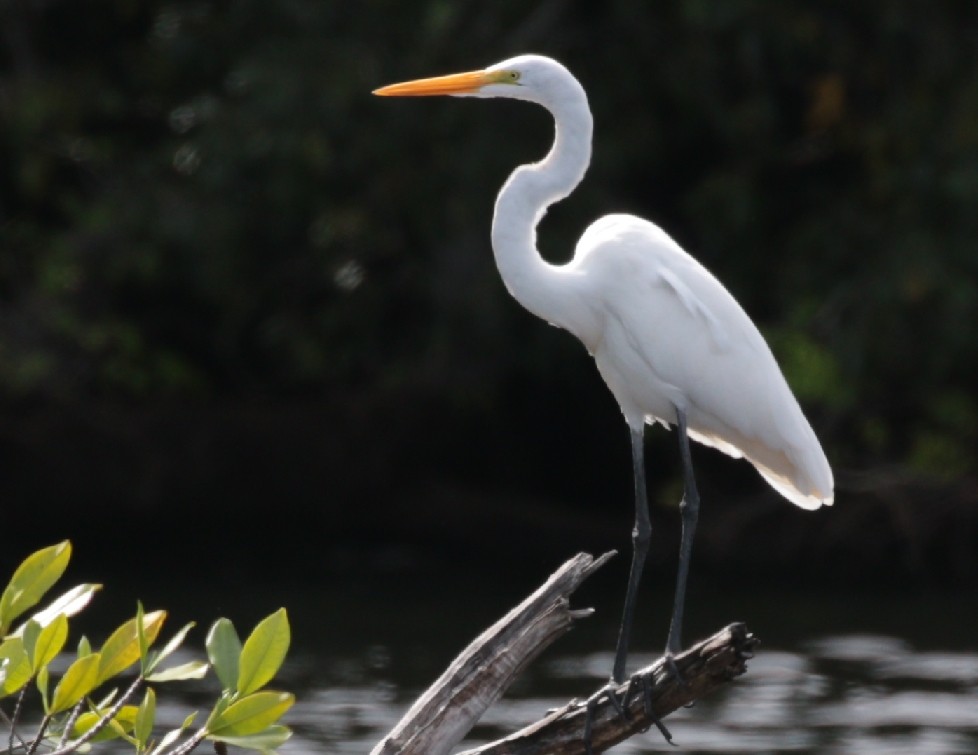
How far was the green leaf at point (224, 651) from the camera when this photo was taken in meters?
3.40

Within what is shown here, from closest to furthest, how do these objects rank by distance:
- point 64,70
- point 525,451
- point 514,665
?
point 514,665
point 64,70
point 525,451

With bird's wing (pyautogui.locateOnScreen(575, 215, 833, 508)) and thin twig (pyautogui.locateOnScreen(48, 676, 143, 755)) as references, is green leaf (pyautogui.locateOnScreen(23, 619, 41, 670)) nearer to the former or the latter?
thin twig (pyautogui.locateOnScreen(48, 676, 143, 755))

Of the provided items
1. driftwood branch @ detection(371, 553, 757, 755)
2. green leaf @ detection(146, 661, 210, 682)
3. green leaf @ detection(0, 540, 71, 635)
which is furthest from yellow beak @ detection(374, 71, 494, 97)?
green leaf @ detection(146, 661, 210, 682)

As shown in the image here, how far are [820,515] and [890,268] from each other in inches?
61.9

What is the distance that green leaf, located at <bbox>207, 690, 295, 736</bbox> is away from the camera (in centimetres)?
336

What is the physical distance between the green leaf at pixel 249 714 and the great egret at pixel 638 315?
110 cm

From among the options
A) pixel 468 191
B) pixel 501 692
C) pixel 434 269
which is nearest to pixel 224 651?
pixel 501 692

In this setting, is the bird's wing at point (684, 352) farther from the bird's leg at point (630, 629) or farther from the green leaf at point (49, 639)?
the green leaf at point (49, 639)

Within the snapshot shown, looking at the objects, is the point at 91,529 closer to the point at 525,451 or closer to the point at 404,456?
the point at 404,456

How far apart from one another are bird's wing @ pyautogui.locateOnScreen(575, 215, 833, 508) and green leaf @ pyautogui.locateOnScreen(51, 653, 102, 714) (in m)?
1.67

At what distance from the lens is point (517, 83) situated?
4.32 meters

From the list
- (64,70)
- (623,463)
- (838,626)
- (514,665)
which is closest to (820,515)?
(838,626)

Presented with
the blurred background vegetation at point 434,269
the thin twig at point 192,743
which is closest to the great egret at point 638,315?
the thin twig at point 192,743

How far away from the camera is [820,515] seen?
10.2 metres
